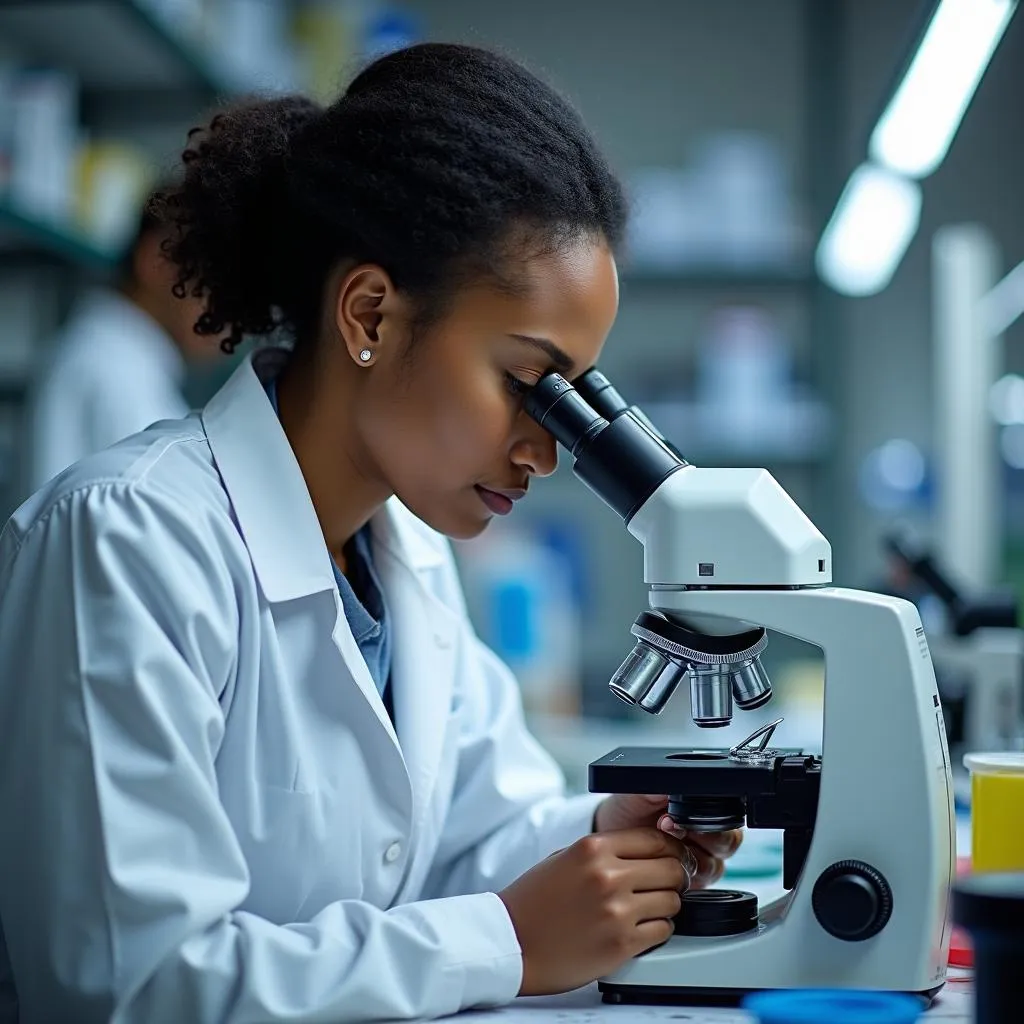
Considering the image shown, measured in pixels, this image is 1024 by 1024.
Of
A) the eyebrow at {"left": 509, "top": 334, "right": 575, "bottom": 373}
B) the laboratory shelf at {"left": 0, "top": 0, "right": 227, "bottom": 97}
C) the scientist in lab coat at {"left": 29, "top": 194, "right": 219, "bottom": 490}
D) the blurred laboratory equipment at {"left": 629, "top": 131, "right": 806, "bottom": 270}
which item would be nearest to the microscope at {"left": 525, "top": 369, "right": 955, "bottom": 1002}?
the eyebrow at {"left": 509, "top": 334, "right": 575, "bottom": 373}

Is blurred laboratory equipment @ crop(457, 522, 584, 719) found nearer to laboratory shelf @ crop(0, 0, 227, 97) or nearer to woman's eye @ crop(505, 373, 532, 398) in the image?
laboratory shelf @ crop(0, 0, 227, 97)

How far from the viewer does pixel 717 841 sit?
1.13 meters

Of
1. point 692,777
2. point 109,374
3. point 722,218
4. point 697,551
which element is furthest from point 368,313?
point 722,218

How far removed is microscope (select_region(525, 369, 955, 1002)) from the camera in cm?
96

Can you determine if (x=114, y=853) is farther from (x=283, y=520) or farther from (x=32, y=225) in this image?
(x=32, y=225)

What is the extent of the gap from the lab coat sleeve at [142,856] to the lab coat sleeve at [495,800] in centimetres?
31

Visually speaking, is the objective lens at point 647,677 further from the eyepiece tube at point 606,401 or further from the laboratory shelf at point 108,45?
the laboratory shelf at point 108,45

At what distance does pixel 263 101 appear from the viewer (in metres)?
1.34

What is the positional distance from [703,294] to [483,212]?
334 centimetres

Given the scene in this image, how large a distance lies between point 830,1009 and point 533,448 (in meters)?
0.58

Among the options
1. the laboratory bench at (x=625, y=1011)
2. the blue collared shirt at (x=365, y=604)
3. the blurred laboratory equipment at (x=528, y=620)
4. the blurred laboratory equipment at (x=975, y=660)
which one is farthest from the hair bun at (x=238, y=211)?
the blurred laboratory equipment at (x=528, y=620)

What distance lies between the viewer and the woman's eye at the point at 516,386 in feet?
3.78

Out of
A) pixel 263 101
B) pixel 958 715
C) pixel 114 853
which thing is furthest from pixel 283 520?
pixel 958 715

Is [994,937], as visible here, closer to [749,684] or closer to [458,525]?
[749,684]
